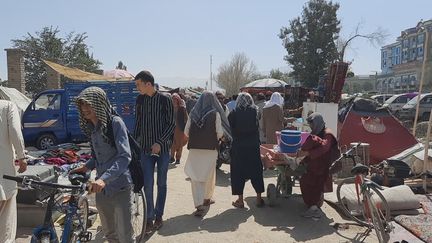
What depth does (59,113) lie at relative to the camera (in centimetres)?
1242

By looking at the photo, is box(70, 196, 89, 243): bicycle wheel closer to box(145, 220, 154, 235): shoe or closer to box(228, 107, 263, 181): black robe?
box(145, 220, 154, 235): shoe

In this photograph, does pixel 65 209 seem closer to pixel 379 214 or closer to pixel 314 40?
pixel 379 214

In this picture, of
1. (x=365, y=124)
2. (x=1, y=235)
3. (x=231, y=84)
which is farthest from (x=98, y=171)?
(x=231, y=84)

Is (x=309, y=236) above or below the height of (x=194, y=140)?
below

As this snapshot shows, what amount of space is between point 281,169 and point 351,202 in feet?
3.50

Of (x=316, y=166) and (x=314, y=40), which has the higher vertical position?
(x=314, y=40)

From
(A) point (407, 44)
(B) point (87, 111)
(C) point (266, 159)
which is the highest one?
(A) point (407, 44)

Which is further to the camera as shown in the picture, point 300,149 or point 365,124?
point 365,124

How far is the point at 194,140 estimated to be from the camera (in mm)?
5910

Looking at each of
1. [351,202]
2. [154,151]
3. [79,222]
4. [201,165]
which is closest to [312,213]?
[351,202]

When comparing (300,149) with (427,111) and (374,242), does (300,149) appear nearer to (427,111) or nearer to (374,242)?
(374,242)

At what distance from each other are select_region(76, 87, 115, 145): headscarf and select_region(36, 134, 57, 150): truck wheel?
32.8 feet

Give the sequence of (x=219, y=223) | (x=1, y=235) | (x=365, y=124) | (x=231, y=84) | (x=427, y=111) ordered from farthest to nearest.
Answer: (x=231, y=84)
(x=427, y=111)
(x=365, y=124)
(x=219, y=223)
(x=1, y=235)

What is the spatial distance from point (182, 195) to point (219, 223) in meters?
1.63
